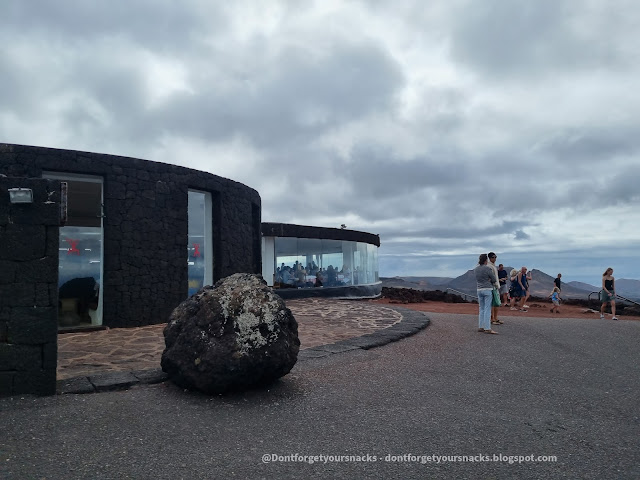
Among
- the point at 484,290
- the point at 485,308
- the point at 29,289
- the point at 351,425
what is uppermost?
the point at 29,289

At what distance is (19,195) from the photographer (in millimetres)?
4801

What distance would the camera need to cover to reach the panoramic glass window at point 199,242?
11.6 m

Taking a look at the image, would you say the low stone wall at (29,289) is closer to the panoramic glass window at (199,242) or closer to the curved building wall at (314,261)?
the panoramic glass window at (199,242)

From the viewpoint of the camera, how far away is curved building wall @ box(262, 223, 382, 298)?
18.4 metres

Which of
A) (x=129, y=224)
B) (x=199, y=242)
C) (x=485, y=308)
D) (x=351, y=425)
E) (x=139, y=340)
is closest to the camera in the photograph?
(x=351, y=425)

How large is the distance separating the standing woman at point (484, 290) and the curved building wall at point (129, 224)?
7.06m

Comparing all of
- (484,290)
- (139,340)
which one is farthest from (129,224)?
(484,290)

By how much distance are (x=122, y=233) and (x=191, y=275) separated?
2.37 meters

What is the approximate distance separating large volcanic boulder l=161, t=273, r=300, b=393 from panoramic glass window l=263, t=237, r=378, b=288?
12.9m

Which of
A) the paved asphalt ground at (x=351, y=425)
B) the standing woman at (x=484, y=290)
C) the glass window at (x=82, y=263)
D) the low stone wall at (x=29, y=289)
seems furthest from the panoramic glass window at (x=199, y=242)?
the standing woman at (x=484, y=290)

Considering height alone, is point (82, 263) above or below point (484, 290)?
above

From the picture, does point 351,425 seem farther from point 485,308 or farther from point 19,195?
point 485,308

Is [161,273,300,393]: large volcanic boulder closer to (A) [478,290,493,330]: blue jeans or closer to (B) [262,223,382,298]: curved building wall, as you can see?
(A) [478,290,493,330]: blue jeans

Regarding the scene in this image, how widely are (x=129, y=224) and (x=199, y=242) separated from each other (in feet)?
7.44
